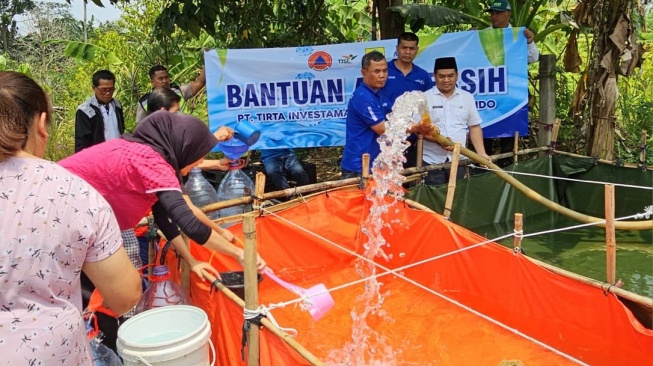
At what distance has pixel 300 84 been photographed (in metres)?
5.34

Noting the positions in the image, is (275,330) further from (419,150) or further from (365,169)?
(419,150)

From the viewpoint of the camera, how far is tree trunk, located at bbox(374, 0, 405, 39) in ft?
19.6

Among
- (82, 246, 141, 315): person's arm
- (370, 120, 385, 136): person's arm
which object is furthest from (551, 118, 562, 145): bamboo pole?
(82, 246, 141, 315): person's arm

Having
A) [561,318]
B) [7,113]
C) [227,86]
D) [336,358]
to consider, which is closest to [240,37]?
[227,86]

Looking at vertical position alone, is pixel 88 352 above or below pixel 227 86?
below

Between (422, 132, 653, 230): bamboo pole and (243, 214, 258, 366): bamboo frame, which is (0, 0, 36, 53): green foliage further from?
(243, 214, 258, 366): bamboo frame

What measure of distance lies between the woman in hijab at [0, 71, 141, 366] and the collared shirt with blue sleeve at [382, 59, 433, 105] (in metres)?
3.53

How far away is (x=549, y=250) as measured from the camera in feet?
15.5

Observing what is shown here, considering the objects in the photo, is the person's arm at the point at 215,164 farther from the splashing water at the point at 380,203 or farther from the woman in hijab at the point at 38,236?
the woman in hijab at the point at 38,236

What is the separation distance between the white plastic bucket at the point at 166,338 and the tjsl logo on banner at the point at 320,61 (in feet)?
11.2

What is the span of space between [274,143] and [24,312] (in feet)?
13.3

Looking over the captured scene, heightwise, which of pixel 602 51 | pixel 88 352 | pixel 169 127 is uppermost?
pixel 602 51

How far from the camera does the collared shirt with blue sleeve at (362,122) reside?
4.22 m

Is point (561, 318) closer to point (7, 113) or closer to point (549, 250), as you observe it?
point (549, 250)
